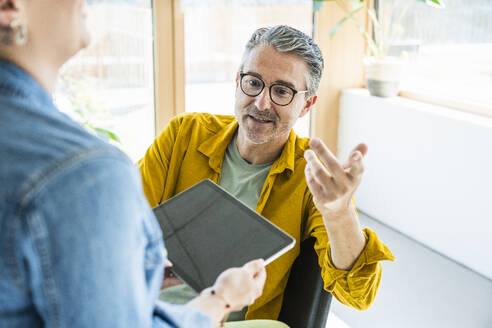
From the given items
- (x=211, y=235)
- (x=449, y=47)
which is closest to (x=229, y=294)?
(x=211, y=235)

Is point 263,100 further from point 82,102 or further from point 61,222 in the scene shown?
point 82,102

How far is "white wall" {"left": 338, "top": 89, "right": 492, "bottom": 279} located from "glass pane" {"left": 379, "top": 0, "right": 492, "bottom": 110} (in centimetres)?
22

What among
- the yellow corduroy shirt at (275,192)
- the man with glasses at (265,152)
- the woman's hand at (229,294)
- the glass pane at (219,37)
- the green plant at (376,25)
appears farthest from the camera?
the green plant at (376,25)

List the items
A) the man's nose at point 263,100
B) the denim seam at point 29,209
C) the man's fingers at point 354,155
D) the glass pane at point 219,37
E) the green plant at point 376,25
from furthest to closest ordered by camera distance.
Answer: the green plant at point 376,25
the glass pane at point 219,37
the man's nose at point 263,100
the man's fingers at point 354,155
the denim seam at point 29,209

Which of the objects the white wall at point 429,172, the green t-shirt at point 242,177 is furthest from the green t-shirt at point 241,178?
the white wall at point 429,172

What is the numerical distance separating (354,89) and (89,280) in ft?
10.7

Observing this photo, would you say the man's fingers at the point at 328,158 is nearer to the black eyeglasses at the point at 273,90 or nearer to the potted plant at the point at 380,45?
the black eyeglasses at the point at 273,90

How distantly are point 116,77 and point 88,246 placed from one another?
8.57ft

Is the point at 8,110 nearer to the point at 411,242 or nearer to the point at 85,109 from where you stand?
the point at 85,109

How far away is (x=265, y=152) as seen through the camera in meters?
1.58

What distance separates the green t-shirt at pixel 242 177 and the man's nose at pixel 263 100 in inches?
6.7

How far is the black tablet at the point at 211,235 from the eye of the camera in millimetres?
915

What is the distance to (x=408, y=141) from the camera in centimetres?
307

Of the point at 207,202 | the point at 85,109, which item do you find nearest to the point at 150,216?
the point at 207,202
